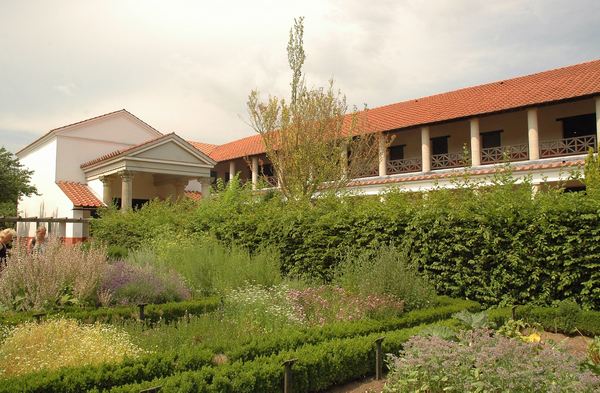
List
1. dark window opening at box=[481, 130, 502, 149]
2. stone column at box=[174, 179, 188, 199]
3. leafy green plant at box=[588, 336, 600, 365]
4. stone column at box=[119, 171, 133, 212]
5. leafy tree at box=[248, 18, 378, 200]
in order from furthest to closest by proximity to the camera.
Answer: stone column at box=[174, 179, 188, 199] < dark window opening at box=[481, 130, 502, 149] < stone column at box=[119, 171, 133, 212] < leafy tree at box=[248, 18, 378, 200] < leafy green plant at box=[588, 336, 600, 365]

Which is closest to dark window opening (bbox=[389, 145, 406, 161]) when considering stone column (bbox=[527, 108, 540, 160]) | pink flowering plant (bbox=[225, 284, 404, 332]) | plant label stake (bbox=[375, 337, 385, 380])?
stone column (bbox=[527, 108, 540, 160])

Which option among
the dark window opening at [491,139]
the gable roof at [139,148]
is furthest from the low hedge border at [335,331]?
the gable roof at [139,148]

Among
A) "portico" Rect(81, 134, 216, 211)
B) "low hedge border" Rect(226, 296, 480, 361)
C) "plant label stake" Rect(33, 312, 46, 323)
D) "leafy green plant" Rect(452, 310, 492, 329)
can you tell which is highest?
"portico" Rect(81, 134, 216, 211)

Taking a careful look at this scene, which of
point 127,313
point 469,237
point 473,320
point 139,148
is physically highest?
point 139,148

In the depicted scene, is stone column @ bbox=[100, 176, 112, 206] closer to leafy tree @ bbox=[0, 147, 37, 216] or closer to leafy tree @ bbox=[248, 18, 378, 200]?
leafy tree @ bbox=[0, 147, 37, 216]

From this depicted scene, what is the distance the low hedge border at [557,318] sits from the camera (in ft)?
25.5

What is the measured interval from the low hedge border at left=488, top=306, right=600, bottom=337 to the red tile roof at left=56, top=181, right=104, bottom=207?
73.9 ft

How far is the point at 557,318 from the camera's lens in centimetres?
811

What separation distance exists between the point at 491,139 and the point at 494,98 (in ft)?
8.81

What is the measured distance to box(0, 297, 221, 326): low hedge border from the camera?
7.23 m

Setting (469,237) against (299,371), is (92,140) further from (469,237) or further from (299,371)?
(299,371)

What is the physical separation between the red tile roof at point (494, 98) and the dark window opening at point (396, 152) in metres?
1.96

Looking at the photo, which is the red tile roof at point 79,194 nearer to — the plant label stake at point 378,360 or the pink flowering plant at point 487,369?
the plant label stake at point 378,360

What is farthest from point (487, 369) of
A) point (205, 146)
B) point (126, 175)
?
point (205, 146)
